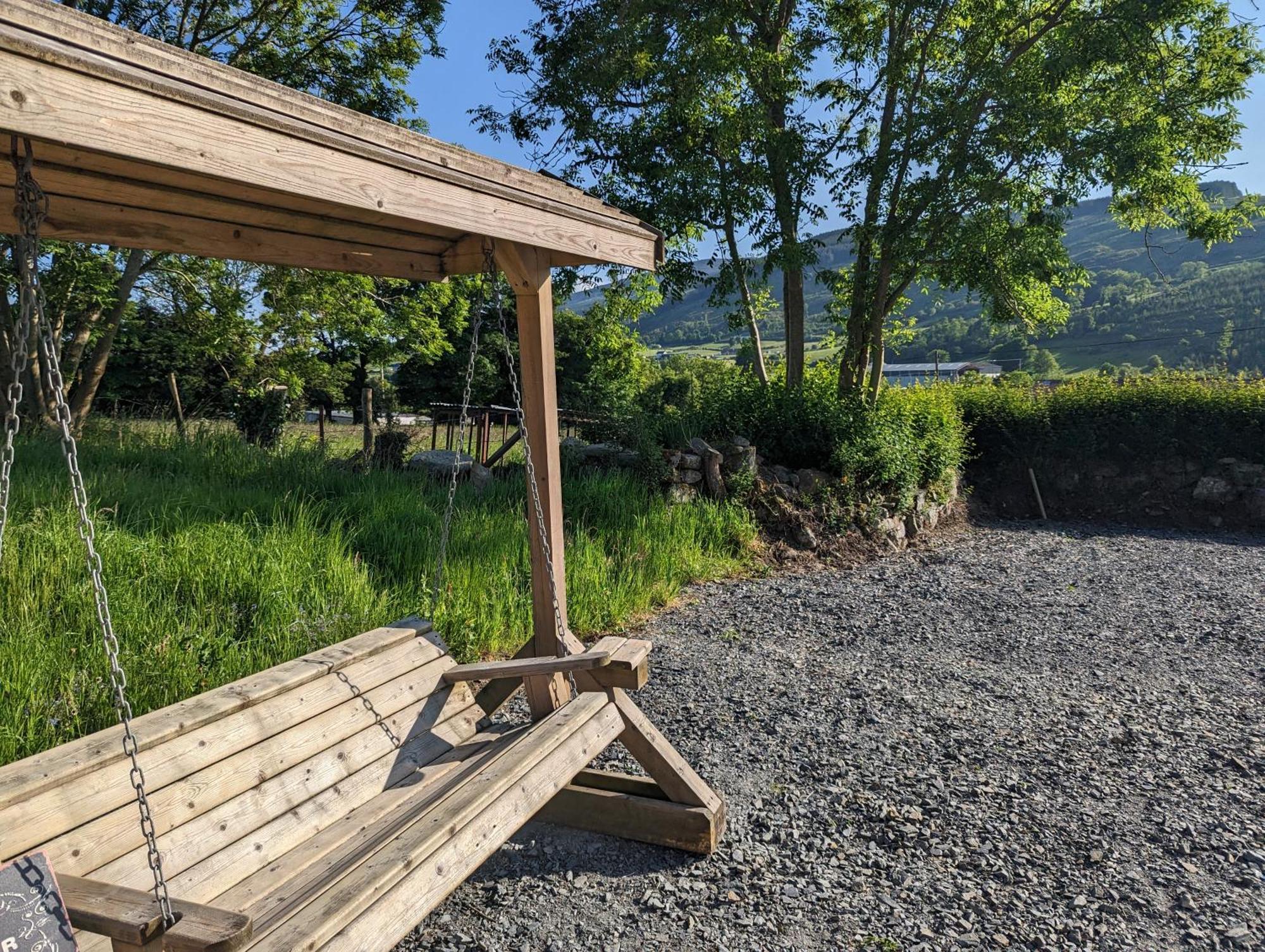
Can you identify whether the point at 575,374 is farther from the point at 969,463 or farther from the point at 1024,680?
the point at 1024,680

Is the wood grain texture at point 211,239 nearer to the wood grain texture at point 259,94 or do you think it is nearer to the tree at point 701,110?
the wood grain texture at point 259,94

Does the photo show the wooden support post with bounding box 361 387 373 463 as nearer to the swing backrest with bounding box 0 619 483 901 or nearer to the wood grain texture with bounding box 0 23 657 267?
the swing backrest with bounding box 0 619 483 901

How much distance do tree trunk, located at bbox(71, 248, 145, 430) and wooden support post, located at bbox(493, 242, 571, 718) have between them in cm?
881

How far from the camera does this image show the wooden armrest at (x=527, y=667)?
308cm

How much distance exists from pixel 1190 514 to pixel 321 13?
1413 cm

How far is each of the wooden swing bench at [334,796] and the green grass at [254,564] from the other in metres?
1.27

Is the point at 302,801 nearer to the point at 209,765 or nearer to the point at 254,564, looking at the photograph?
the point at 209,765

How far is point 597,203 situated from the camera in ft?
11.4

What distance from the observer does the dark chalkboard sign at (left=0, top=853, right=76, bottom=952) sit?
5.39 feet

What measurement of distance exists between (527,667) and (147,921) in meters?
1.74

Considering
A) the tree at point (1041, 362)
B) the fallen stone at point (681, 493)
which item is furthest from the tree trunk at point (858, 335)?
the tree at point (1041, 362)

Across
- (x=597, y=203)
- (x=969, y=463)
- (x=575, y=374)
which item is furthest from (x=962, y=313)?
(x=597, y=203)

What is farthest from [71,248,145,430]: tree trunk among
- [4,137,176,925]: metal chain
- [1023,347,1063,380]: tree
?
[1023,347,1063,380]: tree

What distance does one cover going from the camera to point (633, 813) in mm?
3176
